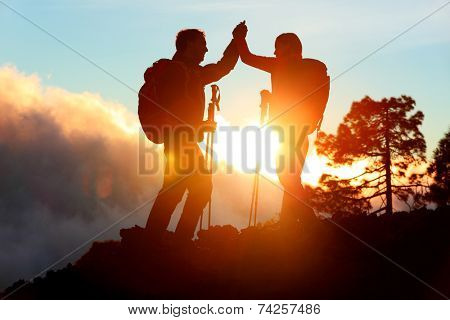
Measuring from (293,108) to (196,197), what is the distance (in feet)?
8.35

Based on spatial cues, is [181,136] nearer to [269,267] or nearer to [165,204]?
[165,204]

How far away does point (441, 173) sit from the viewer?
24.2 metres

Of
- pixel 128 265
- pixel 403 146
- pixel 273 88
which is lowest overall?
pixel 128 265

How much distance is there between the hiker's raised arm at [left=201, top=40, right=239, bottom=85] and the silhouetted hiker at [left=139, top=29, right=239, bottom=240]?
1.50 feet

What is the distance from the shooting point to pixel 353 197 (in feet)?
92.8

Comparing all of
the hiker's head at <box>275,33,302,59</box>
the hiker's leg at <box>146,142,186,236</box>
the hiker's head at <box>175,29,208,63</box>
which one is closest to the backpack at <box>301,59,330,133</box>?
the hiker's head at <box>275,33,302,59</box>

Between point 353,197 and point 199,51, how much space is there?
18968 mm

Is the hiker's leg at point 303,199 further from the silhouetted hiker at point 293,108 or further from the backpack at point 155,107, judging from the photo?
the backpack at point 155,107

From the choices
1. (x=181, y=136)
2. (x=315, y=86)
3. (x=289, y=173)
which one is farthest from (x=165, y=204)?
(x=315, y=86)

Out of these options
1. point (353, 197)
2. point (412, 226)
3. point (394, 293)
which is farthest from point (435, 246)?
point (353, 197)

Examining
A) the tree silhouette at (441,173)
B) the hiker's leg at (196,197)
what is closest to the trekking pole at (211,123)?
the hiker's leg at (196,197)

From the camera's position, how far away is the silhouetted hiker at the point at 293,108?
11.4 metres

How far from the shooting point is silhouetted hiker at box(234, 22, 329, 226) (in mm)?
11445

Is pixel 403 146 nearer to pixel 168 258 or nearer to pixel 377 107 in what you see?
pixel 377 107
